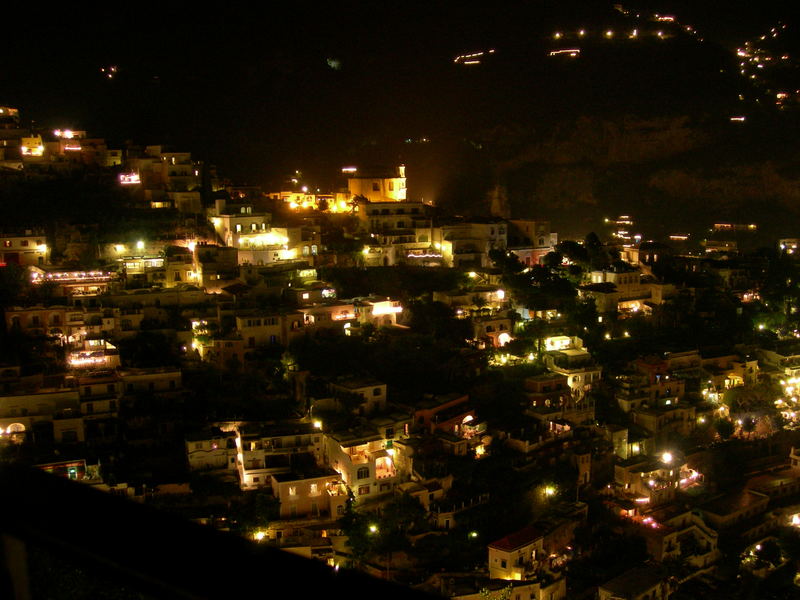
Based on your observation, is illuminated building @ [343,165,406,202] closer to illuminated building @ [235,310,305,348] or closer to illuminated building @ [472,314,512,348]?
illuminated building @ [472,314,512,348]

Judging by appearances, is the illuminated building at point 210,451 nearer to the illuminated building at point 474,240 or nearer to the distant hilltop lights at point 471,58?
the illuminated building at point 474,240

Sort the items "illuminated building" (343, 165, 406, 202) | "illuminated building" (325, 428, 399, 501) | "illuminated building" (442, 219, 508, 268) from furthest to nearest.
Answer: "illuminated building" (343, 165, 406, 202)
"illuminated building" (442, 219, 508, 268)
"illuminated building" (325, 428, 399, 501)

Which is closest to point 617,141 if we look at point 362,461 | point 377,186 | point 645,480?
point 377,186

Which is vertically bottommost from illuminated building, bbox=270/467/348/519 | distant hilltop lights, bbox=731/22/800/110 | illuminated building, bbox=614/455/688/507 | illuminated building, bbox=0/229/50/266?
illuminated building, bbox=614/455/688/507

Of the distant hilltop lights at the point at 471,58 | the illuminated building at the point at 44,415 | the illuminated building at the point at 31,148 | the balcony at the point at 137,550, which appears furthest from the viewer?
the distant hilltop lights at the point at 471,58

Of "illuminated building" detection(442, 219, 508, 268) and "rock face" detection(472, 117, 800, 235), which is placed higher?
"rock face" detection(472, 117, 800, 235)

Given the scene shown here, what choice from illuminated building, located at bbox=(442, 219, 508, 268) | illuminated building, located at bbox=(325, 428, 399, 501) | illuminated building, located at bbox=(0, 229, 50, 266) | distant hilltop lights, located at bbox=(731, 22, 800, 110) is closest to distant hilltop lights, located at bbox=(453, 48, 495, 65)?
distant hilltop lights, located at bbox=(731, 22, 800, 110)

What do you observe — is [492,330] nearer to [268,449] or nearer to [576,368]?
[576,368]

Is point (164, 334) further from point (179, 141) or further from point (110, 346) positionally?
point (179, 141)

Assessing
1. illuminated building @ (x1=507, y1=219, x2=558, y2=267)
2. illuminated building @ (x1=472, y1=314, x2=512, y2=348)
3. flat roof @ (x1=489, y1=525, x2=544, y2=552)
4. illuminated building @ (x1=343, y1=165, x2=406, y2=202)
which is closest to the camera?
flat roof @ (x1=489, y1=525, x2=544, y2=552)

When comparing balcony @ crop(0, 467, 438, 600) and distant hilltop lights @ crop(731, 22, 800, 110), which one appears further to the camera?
distant hilltop lights @ crop(731, 22, 800, 110)

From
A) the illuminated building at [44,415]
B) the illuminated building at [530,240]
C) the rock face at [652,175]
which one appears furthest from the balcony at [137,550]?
the rock face at [652,175]

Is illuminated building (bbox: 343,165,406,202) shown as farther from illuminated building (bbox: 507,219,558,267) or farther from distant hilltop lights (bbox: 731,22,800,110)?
distant hilltop lights (bbox: 731,22,800,110)

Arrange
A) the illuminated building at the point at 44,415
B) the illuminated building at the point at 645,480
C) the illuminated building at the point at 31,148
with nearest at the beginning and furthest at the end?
the illuminated building at the point at 44,415 < the illuminated building at the point at 645,480 < the illuminated building at the point at 31,148
